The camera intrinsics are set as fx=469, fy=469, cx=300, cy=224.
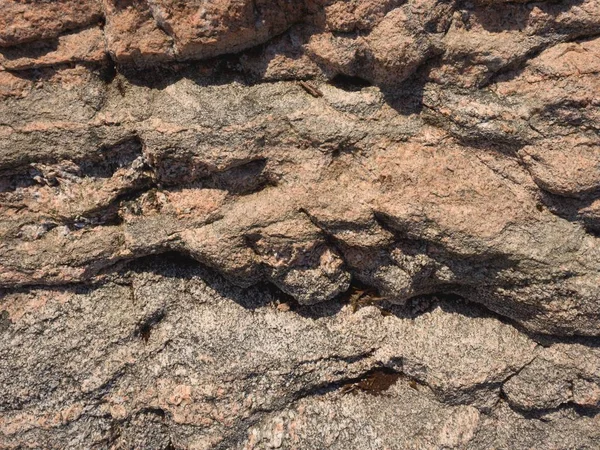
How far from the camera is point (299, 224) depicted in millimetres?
2938

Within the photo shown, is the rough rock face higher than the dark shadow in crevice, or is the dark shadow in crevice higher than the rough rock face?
the dark shadow in crevice

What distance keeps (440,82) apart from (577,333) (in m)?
1.95

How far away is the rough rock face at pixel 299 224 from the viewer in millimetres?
2562

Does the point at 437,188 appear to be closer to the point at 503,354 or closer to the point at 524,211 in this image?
the point at 524,211

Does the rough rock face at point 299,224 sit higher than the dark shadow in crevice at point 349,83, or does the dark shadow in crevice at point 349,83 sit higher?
the dark shadow in crevice at point 349,83

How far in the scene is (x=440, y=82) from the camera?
267cm

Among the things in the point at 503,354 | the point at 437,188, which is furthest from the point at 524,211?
the point at 503,354

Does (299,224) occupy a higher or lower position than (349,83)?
lower

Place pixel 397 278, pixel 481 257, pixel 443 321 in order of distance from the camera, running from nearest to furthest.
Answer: pixel 481 257 → pixel 397 278 → pixel 443 321

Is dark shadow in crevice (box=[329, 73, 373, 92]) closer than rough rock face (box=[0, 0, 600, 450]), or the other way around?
rough rock face (box=[0, 0, 600, 450])

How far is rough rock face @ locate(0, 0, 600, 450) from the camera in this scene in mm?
2562

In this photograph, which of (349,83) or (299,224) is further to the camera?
(299,224)

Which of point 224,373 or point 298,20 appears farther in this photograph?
point 224,373

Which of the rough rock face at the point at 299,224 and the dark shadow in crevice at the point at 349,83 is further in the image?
the dark shadow in crevice at the point at 349,83
